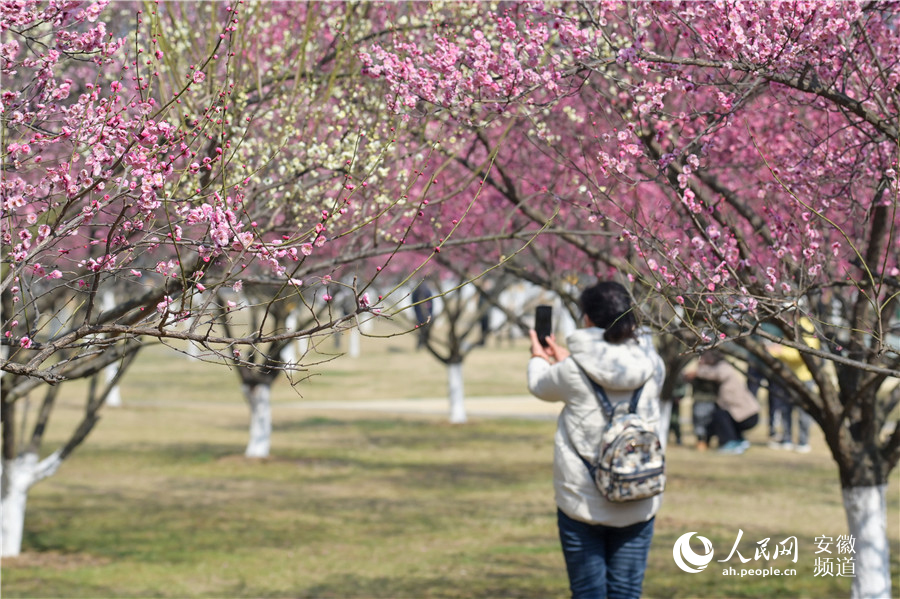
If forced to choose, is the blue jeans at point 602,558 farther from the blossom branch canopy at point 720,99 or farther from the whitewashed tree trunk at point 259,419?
the whitewashed tree trunk at point 259,419

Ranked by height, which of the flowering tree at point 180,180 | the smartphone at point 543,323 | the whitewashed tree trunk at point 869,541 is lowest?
the whitewashed tree trunk at point 869,541

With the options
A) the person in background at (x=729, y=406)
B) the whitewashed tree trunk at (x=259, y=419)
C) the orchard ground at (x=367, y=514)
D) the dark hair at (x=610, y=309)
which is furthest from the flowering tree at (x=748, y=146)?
the person in background at (x=729, y=406)

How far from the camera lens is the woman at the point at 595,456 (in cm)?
576

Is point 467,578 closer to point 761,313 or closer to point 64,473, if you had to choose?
point 761,313

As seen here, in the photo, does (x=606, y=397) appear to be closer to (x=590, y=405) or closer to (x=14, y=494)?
(x=590, y=405)

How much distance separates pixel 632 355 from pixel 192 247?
2.46 metres

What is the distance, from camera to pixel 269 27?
8.94 metres

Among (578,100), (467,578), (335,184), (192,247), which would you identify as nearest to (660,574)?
(467,578)

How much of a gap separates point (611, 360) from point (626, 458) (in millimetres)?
488

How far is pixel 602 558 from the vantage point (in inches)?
230

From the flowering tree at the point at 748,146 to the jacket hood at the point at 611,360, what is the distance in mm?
335

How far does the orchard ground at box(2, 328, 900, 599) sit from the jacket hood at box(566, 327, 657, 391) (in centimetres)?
191

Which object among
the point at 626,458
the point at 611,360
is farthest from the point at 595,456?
the point at 611,360

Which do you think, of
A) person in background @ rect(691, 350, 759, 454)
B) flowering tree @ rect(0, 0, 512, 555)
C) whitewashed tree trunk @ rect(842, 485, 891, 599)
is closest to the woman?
flowering tree @ rect(0, 0, 512, 555)
